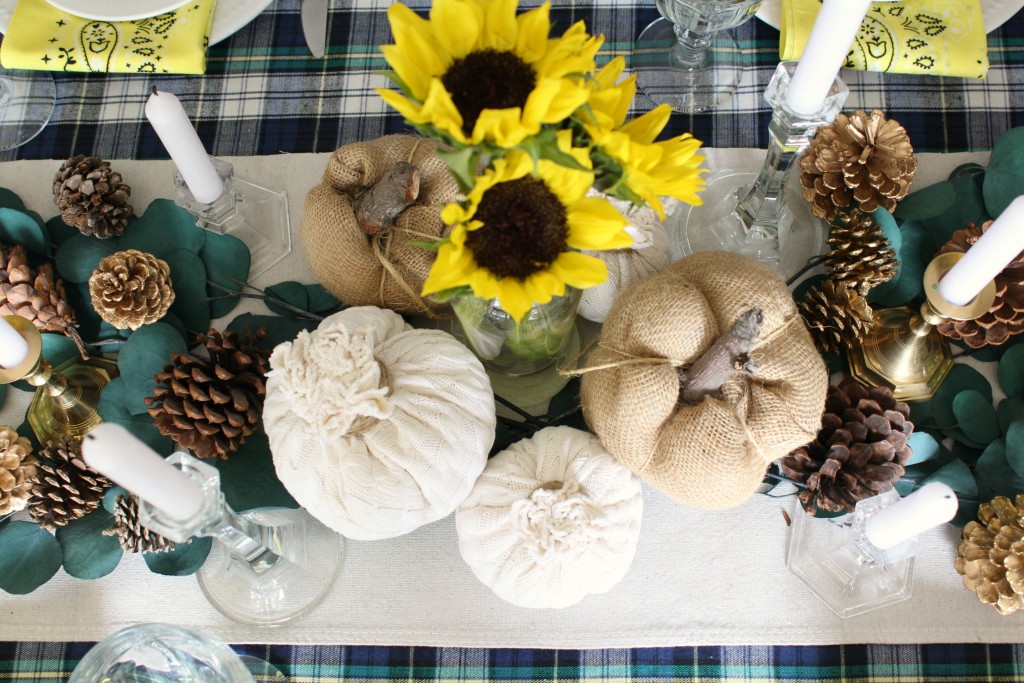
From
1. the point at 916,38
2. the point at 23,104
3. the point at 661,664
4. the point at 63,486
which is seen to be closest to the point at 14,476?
the point at 63,486

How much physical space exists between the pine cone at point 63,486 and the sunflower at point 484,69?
0.40 metres

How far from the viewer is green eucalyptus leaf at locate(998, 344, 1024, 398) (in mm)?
616

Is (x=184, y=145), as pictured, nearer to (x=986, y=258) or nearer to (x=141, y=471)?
(x=141, y=471)

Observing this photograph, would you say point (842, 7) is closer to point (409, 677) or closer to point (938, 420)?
point (938, 420)

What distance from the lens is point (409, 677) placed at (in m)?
0.60

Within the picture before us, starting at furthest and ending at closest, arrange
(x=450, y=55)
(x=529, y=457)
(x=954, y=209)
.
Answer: (x=954, y=209) → (x=529, y=457) → (x=450, y=55)

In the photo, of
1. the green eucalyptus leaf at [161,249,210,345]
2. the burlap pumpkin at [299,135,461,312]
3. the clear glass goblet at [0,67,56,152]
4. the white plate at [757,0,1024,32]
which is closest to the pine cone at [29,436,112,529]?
the green eucalyptus leaf at [161,249,210,345]

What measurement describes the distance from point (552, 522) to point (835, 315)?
0.27 metres

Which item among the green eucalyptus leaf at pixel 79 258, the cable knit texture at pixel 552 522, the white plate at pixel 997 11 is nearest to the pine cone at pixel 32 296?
the green eucalyptus leaf at pixel 79 258

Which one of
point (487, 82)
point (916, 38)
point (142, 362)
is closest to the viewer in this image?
point (487, 82)

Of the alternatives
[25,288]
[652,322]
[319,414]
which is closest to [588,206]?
[652,322]

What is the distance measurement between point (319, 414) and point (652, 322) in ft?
0.71

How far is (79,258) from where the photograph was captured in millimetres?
668

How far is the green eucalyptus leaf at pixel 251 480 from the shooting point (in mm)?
586
